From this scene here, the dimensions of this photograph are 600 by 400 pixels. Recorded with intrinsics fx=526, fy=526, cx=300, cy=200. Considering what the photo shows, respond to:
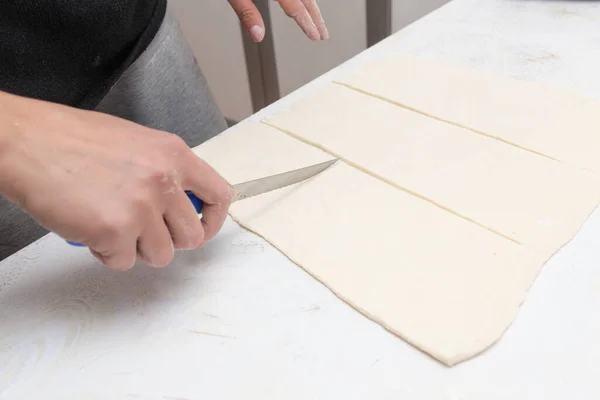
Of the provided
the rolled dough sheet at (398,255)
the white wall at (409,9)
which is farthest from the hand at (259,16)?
the white wall at (409,9)

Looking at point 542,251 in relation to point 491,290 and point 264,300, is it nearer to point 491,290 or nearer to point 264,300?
point 491,290

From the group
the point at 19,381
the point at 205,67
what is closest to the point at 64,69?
the point at 19,381

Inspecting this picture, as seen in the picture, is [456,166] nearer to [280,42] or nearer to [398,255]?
[398,255]

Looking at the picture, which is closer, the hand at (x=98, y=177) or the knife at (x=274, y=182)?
the hand at (x=98, y=177)

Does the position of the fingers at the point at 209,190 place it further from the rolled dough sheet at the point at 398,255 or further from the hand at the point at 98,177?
the rolled dough sheet at the point at 398,255

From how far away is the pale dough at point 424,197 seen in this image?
1.90 feet

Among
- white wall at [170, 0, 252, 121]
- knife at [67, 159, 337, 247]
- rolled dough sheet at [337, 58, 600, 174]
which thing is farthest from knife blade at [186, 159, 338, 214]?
white wall at [170, 0, 252, 121]

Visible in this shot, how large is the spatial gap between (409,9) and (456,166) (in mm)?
1088

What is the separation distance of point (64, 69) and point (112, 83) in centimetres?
10

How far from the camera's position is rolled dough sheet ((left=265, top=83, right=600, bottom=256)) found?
0.66 meters

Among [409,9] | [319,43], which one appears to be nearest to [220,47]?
[319,43]

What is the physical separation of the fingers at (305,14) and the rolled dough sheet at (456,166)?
0.48 ft

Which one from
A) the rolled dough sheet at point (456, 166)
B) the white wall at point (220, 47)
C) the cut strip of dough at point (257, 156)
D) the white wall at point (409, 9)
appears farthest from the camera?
the white wall at point (220, 47)

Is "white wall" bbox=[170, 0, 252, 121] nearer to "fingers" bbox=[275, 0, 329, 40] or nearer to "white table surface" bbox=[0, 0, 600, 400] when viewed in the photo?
"fingers" bbox=[275, 0, 329, 40]
